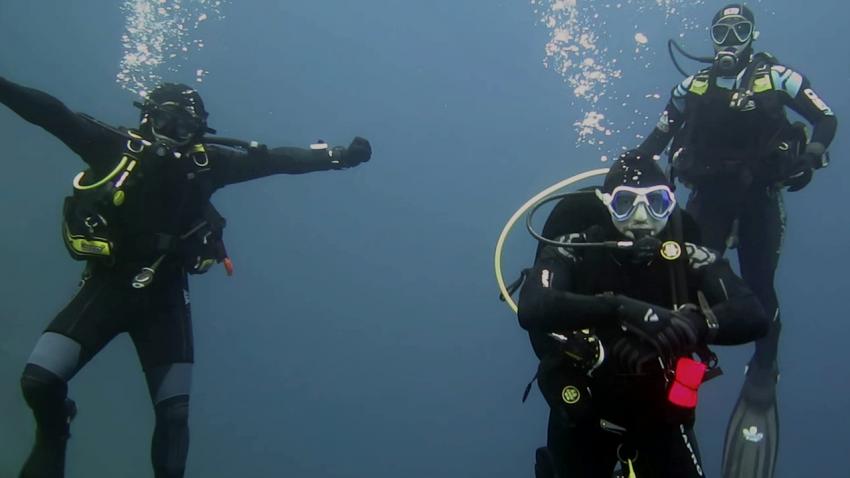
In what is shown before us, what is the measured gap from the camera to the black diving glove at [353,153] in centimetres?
638

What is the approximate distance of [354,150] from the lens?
251 inches

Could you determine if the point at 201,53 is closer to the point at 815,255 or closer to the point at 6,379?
the point at 6,379

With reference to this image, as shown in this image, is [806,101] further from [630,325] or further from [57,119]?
[57,119]

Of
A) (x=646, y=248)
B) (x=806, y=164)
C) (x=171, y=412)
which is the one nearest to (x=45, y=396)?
(x=171, y=412)

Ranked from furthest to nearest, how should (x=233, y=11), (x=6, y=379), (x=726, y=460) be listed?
(x=233, y=11), (x=6, y=379), (x=726, y=460)

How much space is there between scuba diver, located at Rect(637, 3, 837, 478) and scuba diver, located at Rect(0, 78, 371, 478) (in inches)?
166

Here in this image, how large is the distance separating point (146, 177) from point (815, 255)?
42.2 m

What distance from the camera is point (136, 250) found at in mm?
5508

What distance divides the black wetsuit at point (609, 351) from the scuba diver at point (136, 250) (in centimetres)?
309

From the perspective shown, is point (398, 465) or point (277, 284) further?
point (277, 284)

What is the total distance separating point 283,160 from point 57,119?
1.92m

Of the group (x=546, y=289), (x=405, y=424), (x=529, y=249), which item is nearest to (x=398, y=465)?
(x=405, y=424)

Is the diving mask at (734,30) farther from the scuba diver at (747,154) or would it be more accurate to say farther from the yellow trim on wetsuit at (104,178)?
the yellow trim on wetsuit at (104,178)

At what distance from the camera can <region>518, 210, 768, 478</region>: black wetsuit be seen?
377 centimetres
